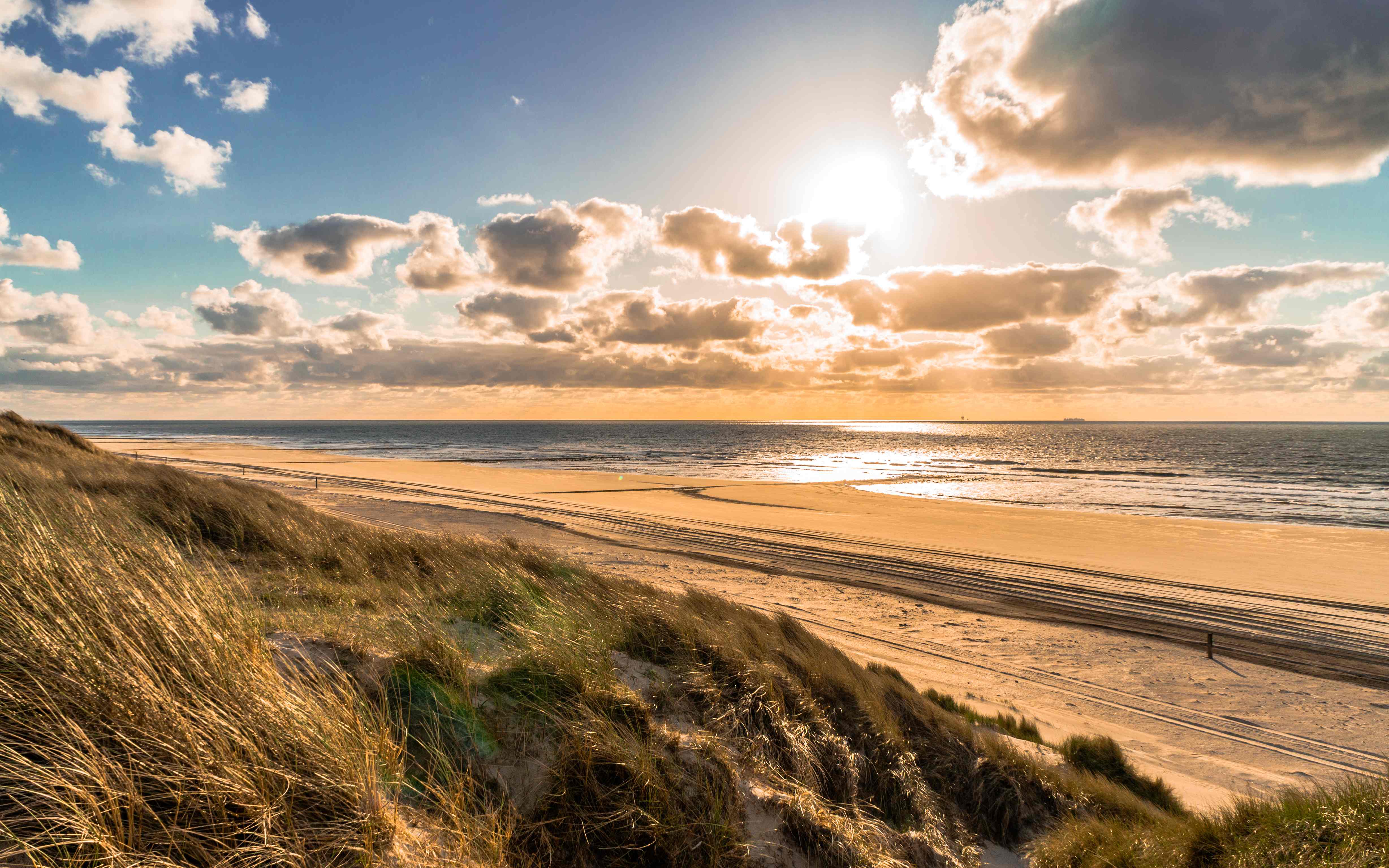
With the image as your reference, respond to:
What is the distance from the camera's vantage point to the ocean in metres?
37.3

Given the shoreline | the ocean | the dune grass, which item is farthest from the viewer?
the ocean

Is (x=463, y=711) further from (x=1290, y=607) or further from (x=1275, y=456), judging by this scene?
(x=1275, y=456)

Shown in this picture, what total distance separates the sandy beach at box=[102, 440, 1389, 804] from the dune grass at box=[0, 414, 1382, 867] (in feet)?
10.5

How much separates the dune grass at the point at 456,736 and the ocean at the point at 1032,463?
34057mm

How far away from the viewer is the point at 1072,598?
1567cm

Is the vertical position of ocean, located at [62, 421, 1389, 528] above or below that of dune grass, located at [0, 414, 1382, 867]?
below

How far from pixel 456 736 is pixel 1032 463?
77791 millimetres

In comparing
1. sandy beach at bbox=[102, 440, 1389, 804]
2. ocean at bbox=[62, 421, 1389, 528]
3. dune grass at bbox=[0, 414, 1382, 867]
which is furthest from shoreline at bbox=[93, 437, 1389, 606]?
dune grass at bbox=[0, 414, 1382, 867]

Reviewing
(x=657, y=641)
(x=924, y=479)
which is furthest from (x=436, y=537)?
(x=924, y=479)

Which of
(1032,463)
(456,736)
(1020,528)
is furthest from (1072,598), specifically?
(1032,463)

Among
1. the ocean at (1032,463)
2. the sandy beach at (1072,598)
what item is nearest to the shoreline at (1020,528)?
the sandy beach at (1072,598)

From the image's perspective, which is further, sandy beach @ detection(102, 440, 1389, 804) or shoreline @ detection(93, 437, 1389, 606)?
shoreline @ detection(93, 437, 1389, 606)

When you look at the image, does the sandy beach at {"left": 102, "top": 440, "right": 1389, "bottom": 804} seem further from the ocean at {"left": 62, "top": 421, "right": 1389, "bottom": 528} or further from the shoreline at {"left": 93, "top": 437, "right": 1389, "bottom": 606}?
the ocean at {"left": 62, "top": 421, "right": 1389, "bottom": 528}

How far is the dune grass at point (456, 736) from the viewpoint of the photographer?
9.19ft
